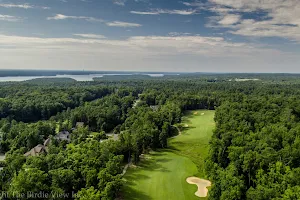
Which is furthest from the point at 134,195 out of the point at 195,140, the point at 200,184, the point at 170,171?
the point at 195,140

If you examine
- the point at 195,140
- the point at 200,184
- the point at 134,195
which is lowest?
the point at 200,184

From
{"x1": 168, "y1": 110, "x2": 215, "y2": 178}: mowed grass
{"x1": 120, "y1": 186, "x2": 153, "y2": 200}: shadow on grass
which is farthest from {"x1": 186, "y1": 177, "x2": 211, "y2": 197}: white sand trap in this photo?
{"x1": 120, "y1": 186, "x2": 153, "y2": 200}: shadow on grass

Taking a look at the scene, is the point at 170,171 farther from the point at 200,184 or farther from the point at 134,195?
the point at 134,195

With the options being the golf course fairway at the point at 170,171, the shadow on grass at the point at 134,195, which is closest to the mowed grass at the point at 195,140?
the golf course fairway at the point at 170,171

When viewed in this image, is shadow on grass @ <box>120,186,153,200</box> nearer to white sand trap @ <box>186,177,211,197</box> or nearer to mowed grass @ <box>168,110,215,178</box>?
white sand trap @ <box>186,177,211,197</box>

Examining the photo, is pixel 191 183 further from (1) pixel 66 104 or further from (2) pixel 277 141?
(1) pixel 66 104

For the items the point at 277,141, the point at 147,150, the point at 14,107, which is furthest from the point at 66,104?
the point at 277,141
